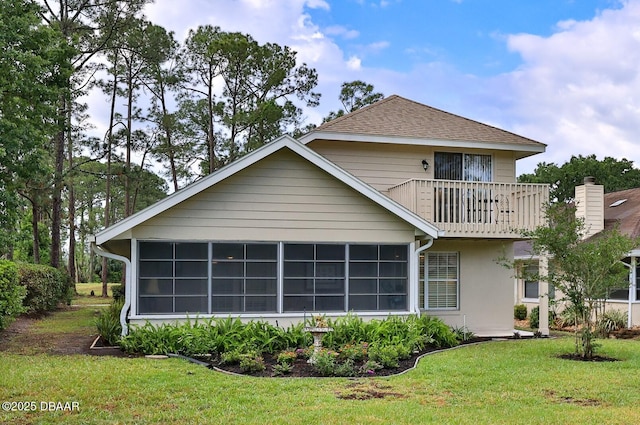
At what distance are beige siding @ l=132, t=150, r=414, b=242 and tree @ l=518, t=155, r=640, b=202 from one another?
31538 millimetres

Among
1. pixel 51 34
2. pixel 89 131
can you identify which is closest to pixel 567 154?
pixel 89 131

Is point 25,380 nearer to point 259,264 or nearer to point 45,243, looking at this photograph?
point 259,264

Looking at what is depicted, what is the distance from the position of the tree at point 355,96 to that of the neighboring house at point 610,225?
42.9ft

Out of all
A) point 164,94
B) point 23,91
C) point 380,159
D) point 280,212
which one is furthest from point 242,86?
point 280,212

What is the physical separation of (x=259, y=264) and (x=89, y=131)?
21992mm

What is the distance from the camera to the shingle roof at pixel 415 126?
15.1 m

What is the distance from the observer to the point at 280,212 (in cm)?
1246

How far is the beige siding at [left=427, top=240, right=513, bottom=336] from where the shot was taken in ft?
50.3

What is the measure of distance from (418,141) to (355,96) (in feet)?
64.4

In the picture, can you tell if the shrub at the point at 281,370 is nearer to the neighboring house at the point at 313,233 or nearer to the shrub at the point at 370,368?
the shrub at the point at 370,368

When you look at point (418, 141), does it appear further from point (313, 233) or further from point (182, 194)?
point (182, 194)

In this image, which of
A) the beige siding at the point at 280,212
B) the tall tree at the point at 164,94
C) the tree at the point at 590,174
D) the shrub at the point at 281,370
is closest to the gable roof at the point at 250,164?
the beige siding at the point at 280,212

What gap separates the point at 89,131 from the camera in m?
31.1

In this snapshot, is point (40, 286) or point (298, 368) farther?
point (40, 286)
